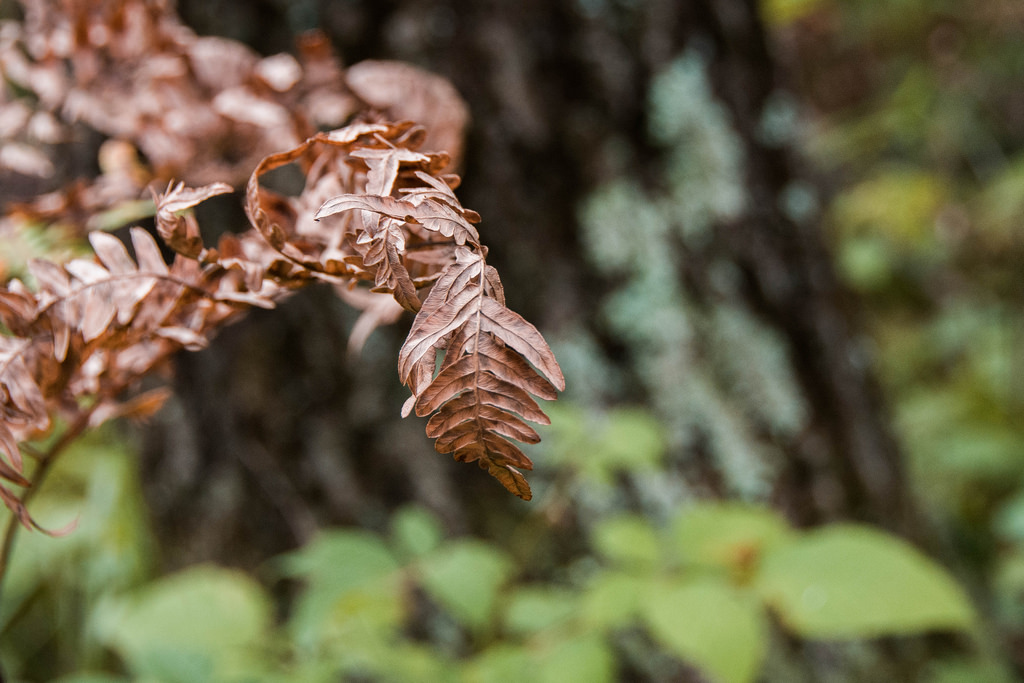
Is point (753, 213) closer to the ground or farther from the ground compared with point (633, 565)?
farther from the ground

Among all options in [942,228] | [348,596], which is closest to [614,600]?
[348,596]

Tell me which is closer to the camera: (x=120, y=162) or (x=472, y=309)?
(x=472, y=309)

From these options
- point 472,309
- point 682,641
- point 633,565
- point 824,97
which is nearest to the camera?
point 472,309

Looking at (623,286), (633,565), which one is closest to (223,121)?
(623,286)

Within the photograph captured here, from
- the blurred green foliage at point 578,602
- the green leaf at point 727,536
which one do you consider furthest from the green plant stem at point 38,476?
the green leaf at point 727,536

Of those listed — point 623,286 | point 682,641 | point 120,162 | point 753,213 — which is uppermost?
point 753,213

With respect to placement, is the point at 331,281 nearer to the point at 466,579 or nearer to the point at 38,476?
the point at 38,476

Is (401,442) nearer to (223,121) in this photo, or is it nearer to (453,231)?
(223,121)

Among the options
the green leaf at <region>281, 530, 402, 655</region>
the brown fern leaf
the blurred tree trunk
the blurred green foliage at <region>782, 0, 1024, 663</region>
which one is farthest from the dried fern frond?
→ the blurred green foliage at <region>782, 0, 1024, 663</region>

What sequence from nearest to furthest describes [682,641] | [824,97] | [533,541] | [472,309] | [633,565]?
[472,309] → [682,641] → [633,565] → [533,541] → [824,97]
